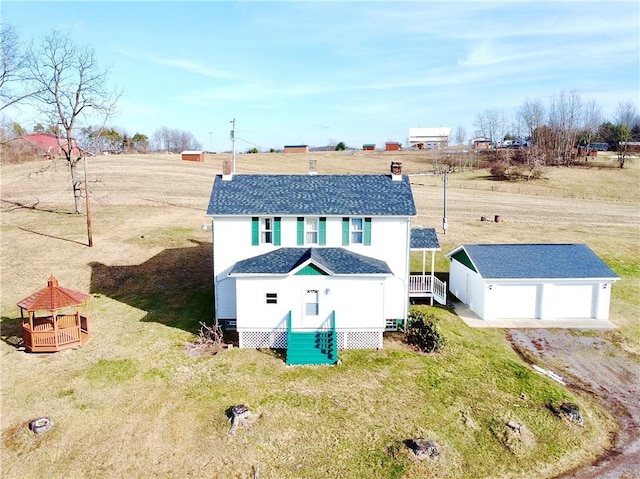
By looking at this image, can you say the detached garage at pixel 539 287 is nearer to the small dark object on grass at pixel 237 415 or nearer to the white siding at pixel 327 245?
the white siding at pixel 327 245

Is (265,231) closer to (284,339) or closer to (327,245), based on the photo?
(327,245)

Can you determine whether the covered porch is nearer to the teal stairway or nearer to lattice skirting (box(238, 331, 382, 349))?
lattice skirting (box(238, 331, 382, 349))

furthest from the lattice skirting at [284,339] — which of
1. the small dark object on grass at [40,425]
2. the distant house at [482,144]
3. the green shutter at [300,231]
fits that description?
the distant house at [482,144]

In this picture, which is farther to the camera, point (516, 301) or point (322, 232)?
point (516, 301)

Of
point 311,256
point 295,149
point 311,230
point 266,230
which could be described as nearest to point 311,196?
point 311,230

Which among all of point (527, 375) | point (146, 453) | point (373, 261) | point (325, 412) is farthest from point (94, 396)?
point (527, 375)

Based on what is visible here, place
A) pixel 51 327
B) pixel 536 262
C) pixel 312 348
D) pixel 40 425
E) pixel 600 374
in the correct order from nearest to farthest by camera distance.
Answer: pixel 40 425, pixel 312 348, pixel 600 374, pixel 51 327, pixel 536 262

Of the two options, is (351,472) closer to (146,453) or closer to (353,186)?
(146,453)

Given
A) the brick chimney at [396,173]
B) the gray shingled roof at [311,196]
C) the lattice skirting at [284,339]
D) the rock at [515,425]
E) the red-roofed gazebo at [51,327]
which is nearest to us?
the rock at [515,425]
